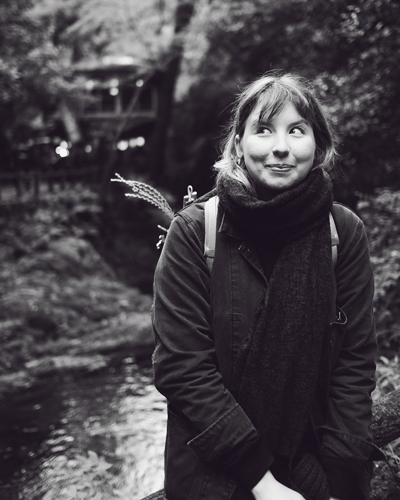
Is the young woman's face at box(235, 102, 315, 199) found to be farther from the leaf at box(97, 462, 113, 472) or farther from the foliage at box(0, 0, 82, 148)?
the foliage at box(0, 0, 82, 148)

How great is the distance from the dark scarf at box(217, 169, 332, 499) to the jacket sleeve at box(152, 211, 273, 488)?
9cm

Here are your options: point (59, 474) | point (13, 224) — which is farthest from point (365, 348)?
point (13, 224)

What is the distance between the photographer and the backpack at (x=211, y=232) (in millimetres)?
1694

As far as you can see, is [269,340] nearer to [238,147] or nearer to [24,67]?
[238,147]

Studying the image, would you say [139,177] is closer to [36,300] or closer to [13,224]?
[13,224]

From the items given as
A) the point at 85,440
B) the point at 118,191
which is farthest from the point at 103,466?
the point at 118,191

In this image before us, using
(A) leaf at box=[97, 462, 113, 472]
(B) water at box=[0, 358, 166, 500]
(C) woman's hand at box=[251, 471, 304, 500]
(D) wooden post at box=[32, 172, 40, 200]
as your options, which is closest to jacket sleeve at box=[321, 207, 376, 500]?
(C) woman's hand at box=[251, 471, 304, 500]

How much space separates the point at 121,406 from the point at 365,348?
13.8ft

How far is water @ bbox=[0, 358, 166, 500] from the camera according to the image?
3891 mm

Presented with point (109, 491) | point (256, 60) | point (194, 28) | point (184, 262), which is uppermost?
point (194, 28)

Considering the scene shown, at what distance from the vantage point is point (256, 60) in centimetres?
1173

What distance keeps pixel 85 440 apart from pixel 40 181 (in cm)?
993

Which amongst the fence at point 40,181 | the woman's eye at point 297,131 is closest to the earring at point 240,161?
the woman's eye at point 297,131

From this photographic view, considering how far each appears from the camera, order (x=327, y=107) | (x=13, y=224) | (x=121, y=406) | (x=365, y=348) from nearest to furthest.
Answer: (x=365, y=348) < (x=121, y=406) < (x=327, y=107) < (x=13, y=224)
